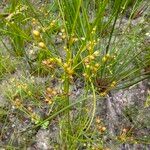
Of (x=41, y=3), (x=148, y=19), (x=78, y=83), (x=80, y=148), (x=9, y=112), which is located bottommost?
(x=80, y=148)

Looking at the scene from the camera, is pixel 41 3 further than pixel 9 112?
Yes

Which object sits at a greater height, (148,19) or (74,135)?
(148,19)

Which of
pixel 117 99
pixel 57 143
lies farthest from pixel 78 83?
pixel 57 143

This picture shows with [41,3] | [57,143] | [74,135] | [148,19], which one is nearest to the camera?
[74,135]

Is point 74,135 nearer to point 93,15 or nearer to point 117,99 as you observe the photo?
point 117,99

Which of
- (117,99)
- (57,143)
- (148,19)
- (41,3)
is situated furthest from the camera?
(41,3)

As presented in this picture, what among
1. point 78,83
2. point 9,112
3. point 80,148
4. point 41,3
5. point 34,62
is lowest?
point 80,148

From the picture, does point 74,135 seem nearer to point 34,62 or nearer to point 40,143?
point 40,143

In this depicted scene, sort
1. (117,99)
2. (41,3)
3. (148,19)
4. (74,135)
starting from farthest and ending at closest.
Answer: (41,3)
(148,19)
(117,99)
(74,135)

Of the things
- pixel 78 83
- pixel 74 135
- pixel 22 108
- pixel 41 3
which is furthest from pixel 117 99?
pixel 41 3
